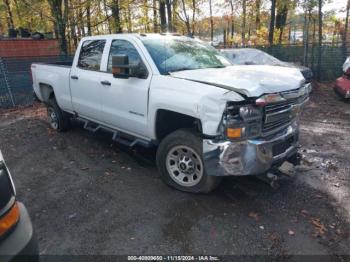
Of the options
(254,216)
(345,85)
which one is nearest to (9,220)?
(254,216)

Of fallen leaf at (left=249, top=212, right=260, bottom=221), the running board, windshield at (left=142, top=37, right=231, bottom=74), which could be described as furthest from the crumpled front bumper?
windshield at (left=142, top=37, right=231, bottom=74)

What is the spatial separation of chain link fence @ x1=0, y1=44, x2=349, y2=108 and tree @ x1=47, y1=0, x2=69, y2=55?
0.86 metres

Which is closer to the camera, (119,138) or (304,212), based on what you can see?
(304,212)

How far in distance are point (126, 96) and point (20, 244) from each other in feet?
9.31

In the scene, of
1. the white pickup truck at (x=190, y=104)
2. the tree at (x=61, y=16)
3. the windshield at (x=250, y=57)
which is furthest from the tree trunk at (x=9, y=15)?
the white pickup truck at (x=190, y=104)

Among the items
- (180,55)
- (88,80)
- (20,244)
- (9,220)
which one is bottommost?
(20,244)

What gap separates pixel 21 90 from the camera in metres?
10.8

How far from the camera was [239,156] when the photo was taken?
3354mm

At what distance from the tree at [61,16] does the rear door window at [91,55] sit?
8883mm

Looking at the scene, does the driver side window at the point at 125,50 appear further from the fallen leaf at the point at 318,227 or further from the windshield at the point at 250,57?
the windshield at the point at 250,57

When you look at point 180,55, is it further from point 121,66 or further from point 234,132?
point 234,132

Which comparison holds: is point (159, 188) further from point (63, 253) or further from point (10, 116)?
point (10, 116)

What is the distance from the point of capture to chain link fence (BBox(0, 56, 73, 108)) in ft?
33.5

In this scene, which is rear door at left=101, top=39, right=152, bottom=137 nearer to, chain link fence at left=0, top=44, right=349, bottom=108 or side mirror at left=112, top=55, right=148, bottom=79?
side mirror at left=112, top=55, right=148, bottom=79
